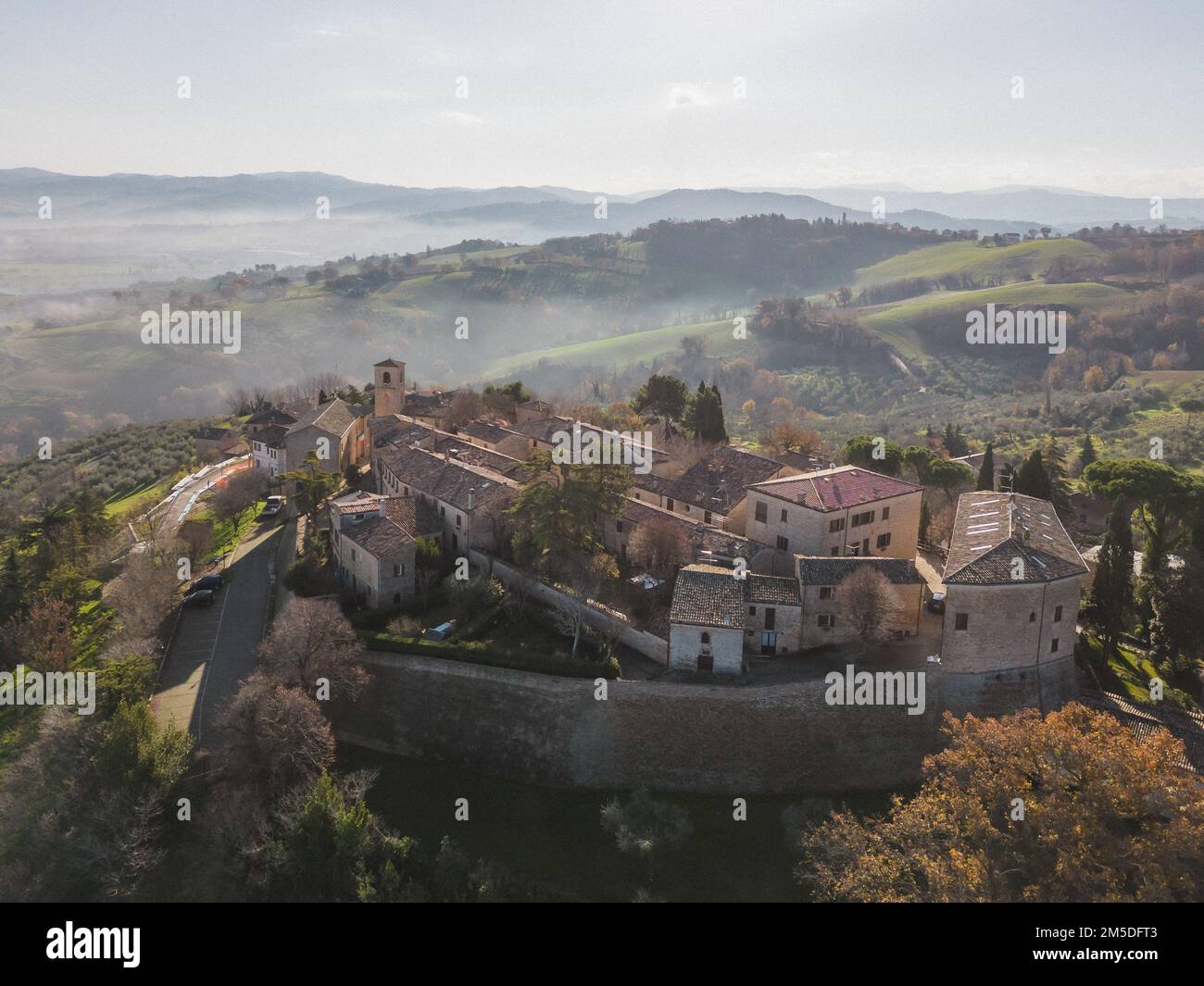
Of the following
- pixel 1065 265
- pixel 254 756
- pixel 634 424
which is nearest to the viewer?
pixel 254 756

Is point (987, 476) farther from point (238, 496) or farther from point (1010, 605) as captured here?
point (238, 496)

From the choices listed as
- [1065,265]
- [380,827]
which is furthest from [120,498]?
[1065,265]

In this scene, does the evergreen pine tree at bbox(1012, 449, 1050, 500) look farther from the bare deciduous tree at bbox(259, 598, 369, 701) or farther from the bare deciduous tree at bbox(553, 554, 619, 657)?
the bare deciduous tree at bbox(259, 598, 369, 701)

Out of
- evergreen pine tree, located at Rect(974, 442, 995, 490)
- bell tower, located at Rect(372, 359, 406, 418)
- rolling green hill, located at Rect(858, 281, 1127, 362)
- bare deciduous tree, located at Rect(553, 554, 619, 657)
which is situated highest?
rolling green hill, located at Rect(858, 281, 1127, 362)

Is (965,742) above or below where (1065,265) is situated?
below

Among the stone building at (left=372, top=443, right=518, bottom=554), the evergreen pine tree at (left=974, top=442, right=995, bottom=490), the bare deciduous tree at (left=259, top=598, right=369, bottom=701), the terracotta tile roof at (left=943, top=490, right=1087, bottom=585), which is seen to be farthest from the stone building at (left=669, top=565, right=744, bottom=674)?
the evergreen pine tree at (left=974, top=442, right=995, bottom=490)

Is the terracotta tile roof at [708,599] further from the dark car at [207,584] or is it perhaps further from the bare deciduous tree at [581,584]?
the dark car at [207,584]
